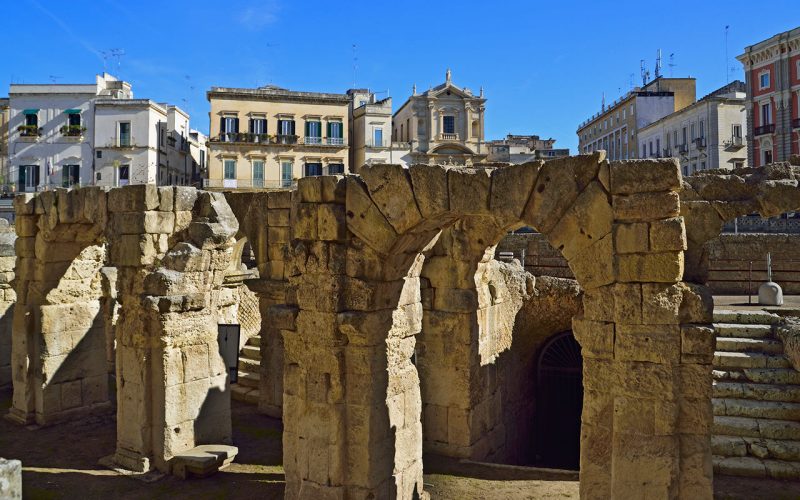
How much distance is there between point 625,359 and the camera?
5.91m

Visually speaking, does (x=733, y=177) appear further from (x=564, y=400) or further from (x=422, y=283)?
(x=564, y=400)

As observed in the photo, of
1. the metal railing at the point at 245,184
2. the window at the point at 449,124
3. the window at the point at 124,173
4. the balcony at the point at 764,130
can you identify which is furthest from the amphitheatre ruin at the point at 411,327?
the window at the point at 449,124

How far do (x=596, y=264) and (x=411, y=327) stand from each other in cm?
274

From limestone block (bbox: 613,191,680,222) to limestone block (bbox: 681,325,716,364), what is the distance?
1.03 meters

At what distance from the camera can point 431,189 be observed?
6.82 meters

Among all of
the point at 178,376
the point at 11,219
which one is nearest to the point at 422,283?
the point at 178,376

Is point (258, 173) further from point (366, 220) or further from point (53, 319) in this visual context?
point (366, 220)

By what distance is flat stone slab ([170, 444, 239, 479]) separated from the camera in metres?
9.55

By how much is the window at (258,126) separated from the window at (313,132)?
7.84ft

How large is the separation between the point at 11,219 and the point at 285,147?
14161 mm

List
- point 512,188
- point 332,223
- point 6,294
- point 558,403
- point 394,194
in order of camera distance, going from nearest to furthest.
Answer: point 512,188 < point 394,194 < point 332,223 < point 558,403 < point 6,294

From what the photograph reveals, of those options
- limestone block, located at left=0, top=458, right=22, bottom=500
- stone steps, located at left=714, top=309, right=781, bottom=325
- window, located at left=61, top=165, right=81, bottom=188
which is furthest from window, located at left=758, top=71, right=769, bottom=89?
limestone block, located at left=0, top=458, right=22, bottom=500

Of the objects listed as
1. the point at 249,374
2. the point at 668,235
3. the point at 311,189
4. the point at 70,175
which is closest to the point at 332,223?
the point at 311,189

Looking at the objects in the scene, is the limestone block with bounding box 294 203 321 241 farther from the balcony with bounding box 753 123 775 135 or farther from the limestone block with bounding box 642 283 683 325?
the balcony with bounding box 753 123 775 135
